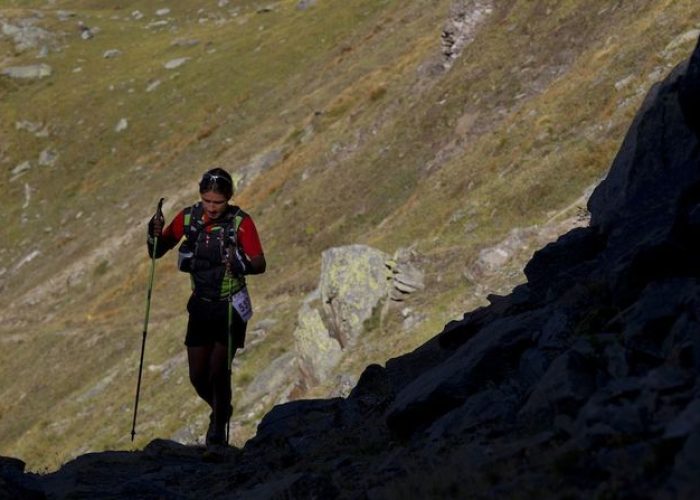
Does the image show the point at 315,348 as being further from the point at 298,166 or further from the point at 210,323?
the point at 298,166

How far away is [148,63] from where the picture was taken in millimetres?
86062

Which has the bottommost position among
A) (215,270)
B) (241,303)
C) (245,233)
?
(241,303)

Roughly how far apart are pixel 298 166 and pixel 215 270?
3465 centimetres

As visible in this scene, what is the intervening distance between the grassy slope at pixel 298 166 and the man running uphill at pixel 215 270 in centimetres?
620

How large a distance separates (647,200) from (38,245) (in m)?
55.5

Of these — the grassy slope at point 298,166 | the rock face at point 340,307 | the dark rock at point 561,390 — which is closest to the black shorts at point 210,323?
the dark rock at point 561,390

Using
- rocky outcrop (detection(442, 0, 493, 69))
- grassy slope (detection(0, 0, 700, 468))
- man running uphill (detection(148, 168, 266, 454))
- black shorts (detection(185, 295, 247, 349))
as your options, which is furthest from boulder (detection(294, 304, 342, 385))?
rocky outcrop (detection(442, 0, 493, 69))

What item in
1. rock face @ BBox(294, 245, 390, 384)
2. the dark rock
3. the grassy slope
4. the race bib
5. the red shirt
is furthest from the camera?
the grassy slope

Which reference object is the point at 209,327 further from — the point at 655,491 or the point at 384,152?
the point at 384,152

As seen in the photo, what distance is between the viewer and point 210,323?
478 inches

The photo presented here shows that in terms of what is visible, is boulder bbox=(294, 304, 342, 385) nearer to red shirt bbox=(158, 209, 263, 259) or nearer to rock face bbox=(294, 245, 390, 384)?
rock face bbox=(294, 245, 390, 384)

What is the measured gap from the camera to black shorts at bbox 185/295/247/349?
39.4 feet

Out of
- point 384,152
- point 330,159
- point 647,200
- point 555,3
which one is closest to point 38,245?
point 330,159

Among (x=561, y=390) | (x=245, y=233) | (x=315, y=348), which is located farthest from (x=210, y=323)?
(x=315, y=348)
